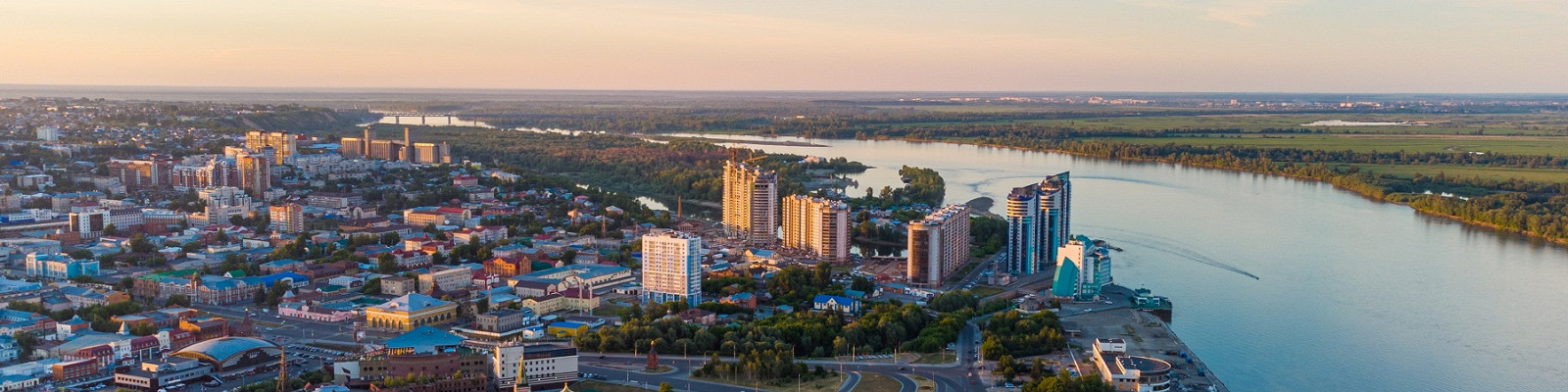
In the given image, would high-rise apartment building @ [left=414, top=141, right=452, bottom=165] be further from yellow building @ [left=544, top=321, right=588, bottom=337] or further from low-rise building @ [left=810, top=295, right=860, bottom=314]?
yellow building @ [left=544, top=321, right=588, bottom=337]

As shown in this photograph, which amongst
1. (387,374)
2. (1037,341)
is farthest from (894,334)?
(387,374)

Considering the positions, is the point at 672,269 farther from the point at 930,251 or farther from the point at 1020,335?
the point at 1020,335

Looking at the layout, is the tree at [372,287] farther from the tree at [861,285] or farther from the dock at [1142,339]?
the dock at [1142,339]

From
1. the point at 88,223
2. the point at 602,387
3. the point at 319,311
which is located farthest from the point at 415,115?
the point at 602,387

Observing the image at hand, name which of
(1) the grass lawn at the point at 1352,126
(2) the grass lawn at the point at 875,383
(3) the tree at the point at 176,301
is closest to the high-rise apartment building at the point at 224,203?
(3) the tree at the point at 176,301

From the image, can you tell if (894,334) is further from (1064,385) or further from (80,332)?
(80,332)

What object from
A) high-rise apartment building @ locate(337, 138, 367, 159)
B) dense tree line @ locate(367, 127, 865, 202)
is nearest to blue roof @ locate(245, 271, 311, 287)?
dense tree line @ locate(367, 127, 865, 202)
